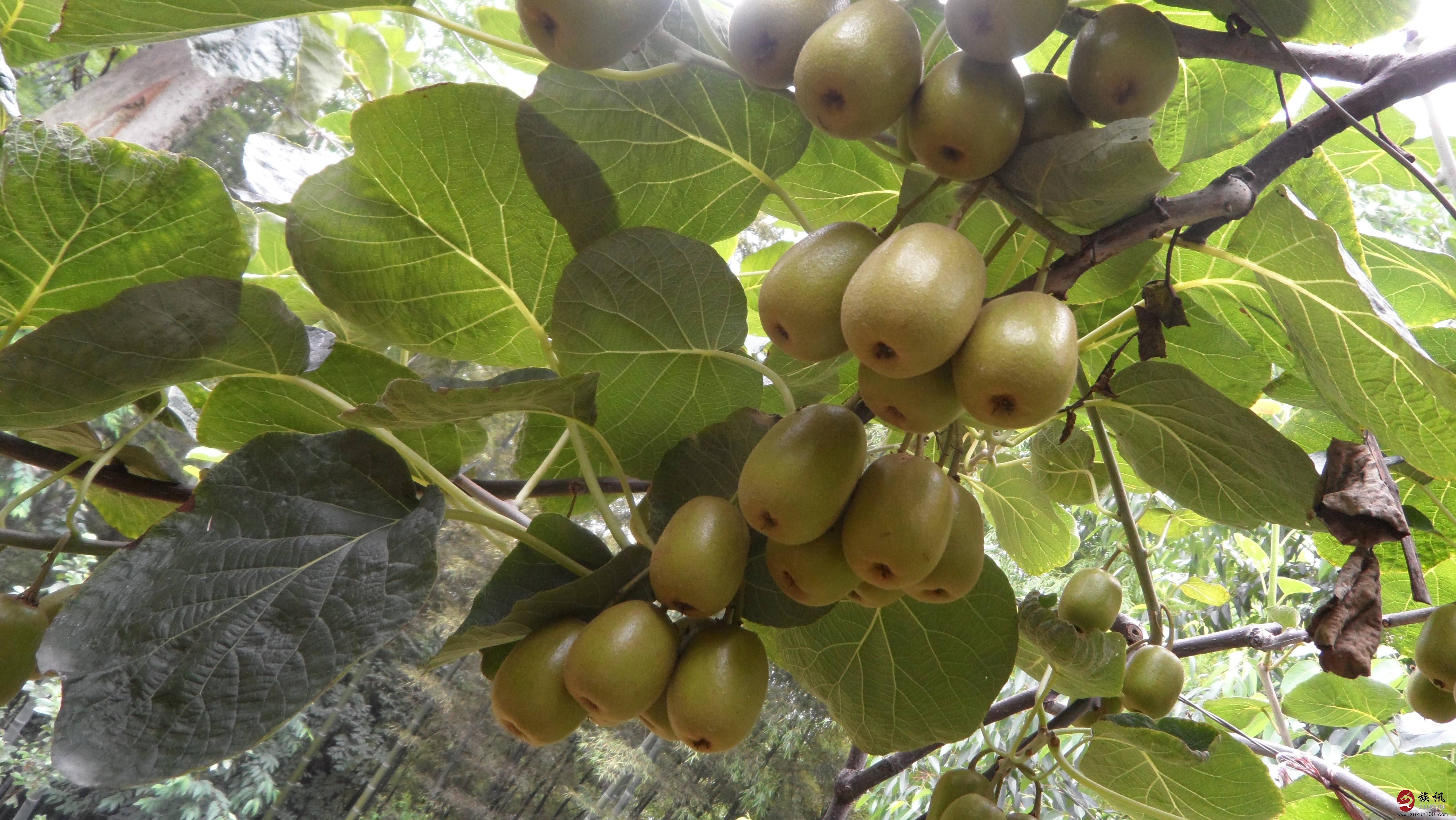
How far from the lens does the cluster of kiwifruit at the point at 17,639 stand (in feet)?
1.93

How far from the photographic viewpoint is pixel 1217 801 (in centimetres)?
77

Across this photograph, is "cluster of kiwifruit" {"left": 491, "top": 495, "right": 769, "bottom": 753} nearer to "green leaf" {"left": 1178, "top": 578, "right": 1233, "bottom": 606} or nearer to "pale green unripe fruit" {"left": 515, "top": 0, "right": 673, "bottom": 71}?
"pale green unripe fruit" {"left": 515, "top": 0, "right": 673, "bottom": 71}

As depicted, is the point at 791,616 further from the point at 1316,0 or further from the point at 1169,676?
the point at 1316,0

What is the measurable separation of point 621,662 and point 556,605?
84mm

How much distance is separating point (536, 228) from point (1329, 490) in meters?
0.64

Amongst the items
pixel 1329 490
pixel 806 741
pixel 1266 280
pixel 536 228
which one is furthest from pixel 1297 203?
pixel 806 741

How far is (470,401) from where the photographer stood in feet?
1.74

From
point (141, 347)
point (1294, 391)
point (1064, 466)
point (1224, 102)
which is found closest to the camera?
point (141, 347)

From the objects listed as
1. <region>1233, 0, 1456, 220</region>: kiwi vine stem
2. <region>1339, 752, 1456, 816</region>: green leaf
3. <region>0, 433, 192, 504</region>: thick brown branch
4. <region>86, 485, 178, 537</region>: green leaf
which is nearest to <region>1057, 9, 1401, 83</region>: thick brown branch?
<region>1233, 0, 1456, 220</region>: kiwi vine stem

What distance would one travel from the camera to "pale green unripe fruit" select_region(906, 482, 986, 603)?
51cm

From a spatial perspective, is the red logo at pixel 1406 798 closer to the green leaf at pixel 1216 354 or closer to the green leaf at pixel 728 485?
the green leaf at pixel 1216 354

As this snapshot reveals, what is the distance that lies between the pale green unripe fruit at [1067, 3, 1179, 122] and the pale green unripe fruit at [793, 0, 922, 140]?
0.31 ft

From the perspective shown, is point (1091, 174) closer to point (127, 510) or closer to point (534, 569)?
point (534, 569)

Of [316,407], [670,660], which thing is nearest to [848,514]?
[670,660]
